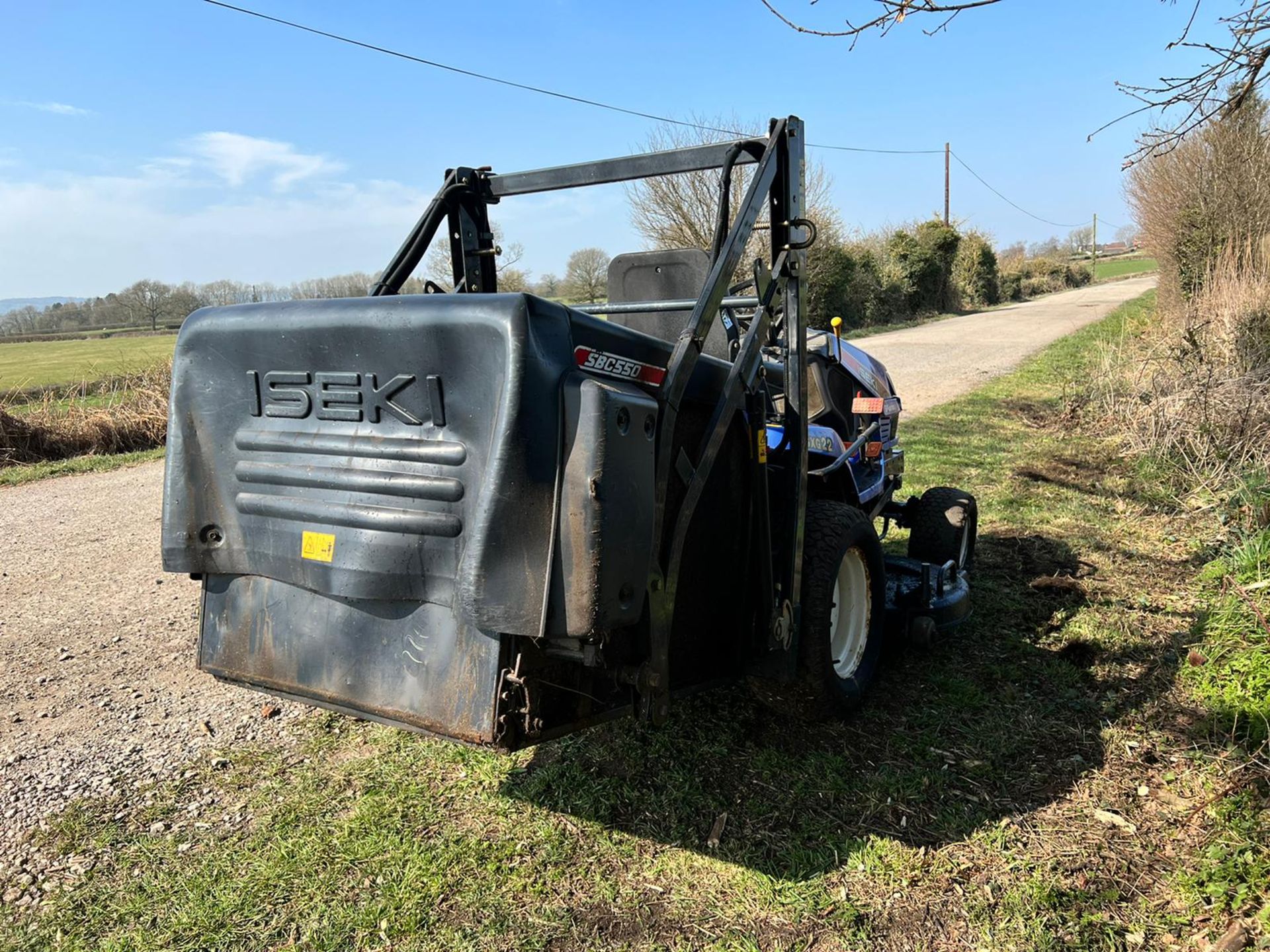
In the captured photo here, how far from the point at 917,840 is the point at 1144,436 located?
6.17 m

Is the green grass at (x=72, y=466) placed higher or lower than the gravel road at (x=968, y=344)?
lower

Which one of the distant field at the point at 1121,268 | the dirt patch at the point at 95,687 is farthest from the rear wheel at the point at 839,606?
the distant field at the point at 1121,268

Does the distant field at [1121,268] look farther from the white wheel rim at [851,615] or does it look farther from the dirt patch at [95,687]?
the dirt patch at [95,687]

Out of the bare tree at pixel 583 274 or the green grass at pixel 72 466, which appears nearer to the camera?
the green grass at pixel 72 466

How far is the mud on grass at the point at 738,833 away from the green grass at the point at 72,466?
725 cm

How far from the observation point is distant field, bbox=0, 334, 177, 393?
38.3 feet

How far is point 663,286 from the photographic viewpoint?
4285 millimetres

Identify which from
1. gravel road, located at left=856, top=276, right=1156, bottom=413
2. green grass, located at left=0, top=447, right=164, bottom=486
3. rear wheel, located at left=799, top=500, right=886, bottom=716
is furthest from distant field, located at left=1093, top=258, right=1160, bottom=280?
rear wheel, located at left=799, top=500, right=886, bottom=716

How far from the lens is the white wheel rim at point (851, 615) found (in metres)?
3.71

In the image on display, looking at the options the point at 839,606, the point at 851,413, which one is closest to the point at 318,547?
the point at 839,606

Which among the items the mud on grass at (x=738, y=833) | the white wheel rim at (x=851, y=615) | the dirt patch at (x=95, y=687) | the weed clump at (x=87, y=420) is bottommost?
the mud on grass at (x=738, y=833)

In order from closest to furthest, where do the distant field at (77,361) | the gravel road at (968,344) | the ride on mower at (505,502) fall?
1. the ride on mower at (505,502)
2. the distant field at (77,361)
3. the gravel road at (968,344)

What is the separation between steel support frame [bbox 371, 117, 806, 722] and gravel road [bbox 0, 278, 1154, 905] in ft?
6.34

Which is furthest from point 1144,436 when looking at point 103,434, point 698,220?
point 698,220
